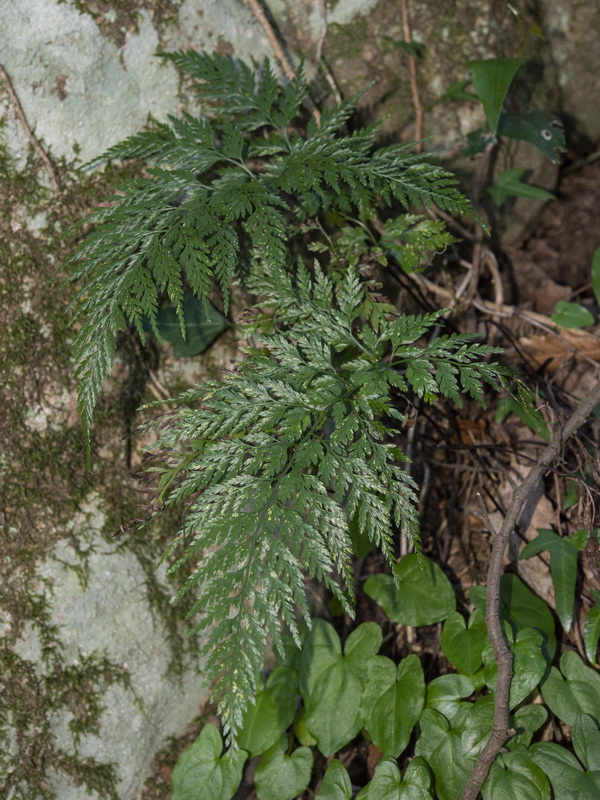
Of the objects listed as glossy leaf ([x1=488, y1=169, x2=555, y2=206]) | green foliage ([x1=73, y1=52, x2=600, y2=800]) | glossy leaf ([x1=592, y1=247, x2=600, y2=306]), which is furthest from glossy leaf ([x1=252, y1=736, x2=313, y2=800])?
glossy leaf ([x1=488, y1=169, x2=555, y2=206])

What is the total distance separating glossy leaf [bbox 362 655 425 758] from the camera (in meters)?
2.04

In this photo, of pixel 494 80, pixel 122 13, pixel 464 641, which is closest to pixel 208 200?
pixel 122 13

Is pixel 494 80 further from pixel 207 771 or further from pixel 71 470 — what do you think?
pixel 207 771

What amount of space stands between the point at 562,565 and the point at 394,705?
2.46 ft

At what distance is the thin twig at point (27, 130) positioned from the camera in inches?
89.9

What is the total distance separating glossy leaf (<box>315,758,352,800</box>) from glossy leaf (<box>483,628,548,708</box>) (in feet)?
1.84

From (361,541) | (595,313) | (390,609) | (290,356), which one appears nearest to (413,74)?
(595,313)

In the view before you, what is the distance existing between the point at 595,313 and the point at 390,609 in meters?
1.70

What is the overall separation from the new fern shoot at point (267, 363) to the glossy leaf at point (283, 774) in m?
0.63

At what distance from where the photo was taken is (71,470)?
225 cm

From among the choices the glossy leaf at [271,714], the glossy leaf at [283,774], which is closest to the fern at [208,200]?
the glossy leaf at [271,714]

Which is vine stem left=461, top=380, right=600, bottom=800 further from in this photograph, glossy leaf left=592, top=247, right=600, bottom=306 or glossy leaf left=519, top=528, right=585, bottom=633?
glossy leaf left=592, top=247, right=600, bottom=306

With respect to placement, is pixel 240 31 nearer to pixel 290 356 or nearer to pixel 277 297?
pixel 277 297

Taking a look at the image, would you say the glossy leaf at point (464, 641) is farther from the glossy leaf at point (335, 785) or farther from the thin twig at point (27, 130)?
the thin twig at point (27, 130)
